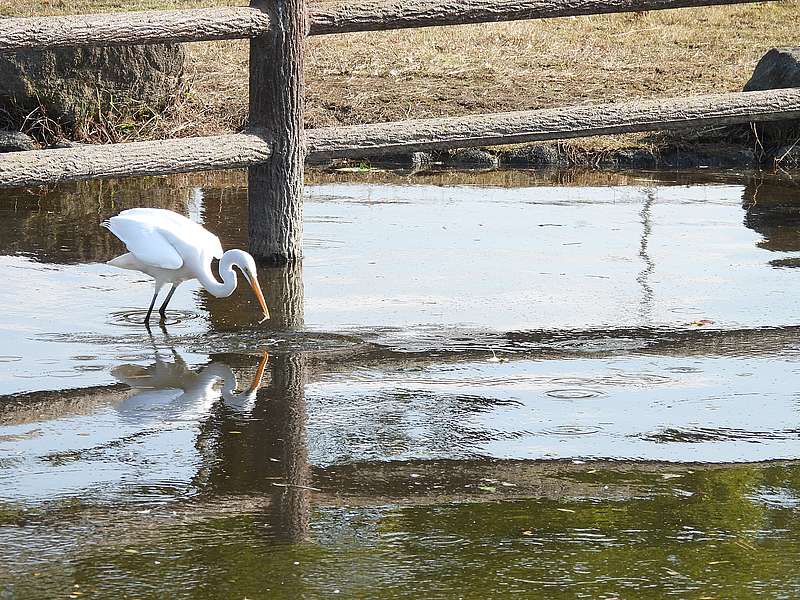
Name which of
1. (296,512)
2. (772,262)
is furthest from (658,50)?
(296,512)

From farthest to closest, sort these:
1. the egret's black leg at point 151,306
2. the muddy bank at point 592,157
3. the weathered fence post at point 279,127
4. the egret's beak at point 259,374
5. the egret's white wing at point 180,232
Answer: the muddy bank at point 592,157 → the weathered fence post at point 279,127 → the egret's white wing at point 180,232 → the egret's black leg at point 151,306 → the egret's beak at point 259,374

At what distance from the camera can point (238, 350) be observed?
5.51 metres

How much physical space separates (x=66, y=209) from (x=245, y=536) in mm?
5277

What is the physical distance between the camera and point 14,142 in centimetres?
963

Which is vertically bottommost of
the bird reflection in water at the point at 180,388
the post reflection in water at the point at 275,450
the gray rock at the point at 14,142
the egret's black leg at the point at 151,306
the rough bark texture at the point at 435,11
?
the post reflection in water at the point at 275,450

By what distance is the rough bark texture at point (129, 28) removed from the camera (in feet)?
20.2

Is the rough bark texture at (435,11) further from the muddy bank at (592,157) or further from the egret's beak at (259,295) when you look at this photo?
the muddy bank at (592,157)

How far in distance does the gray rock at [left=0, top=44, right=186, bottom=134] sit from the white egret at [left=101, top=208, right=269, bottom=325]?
4.04m

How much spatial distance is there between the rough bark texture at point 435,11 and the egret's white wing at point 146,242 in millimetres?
1368

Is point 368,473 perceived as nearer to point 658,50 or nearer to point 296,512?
point 296,512

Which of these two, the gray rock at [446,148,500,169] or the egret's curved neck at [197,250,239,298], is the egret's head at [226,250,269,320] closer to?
the egret's curved neck at [197,250,239,298]

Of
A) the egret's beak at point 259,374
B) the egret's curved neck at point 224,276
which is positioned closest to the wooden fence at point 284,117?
the egret's curved neck at point 224,276

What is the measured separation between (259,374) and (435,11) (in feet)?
8.73

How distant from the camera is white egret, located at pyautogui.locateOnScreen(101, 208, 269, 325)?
602cm
